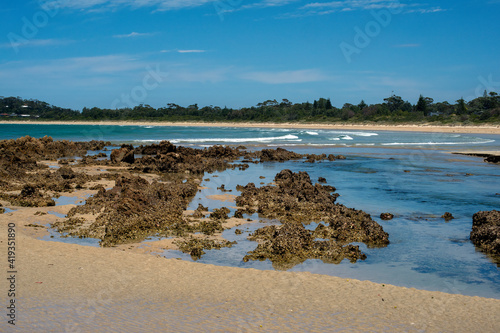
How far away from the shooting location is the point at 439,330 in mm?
4805

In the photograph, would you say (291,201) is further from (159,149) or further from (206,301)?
(159,149)

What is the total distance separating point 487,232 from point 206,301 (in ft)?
20.4

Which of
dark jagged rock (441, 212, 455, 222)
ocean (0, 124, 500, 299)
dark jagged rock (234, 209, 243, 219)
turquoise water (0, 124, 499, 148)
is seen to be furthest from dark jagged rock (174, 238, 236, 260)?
turquoise water (0, 124, 499, 148)

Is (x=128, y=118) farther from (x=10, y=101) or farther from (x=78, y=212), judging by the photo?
(x=78, y=212)

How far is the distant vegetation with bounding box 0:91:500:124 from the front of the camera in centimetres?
9625

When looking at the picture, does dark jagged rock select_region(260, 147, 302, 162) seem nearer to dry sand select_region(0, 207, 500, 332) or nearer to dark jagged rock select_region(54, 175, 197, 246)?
dark jagged rock select_region(54, 175, 197, 246)

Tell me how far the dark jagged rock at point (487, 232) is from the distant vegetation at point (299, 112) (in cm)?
7466

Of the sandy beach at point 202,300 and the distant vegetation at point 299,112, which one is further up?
the distant vegetation at point 299,112

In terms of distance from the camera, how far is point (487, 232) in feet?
28.9

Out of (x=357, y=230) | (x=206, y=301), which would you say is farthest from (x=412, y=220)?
(x=206, y=301)

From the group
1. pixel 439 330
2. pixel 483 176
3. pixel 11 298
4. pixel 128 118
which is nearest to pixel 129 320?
pixel 11 298

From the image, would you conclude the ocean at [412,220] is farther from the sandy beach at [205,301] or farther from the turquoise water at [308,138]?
the turquoise water at [308,138]

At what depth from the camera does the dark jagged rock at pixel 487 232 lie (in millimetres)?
8395

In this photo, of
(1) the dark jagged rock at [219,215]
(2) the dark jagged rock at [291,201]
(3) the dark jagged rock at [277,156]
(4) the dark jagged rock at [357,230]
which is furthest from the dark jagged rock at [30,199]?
Answer: (3) the dark jagged rock at [277,156]
